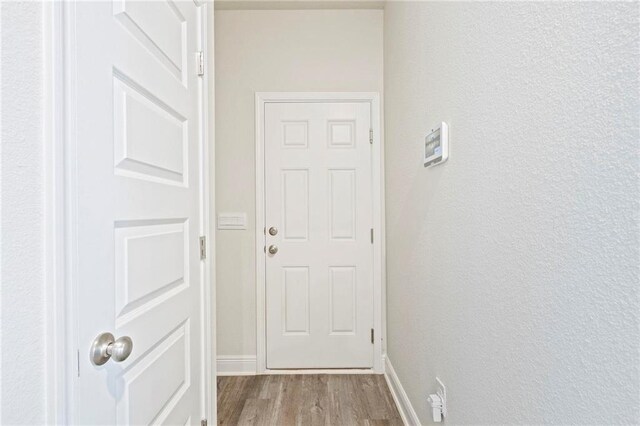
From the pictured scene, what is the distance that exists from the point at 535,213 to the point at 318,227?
196cm

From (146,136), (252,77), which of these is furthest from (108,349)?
(252,77)

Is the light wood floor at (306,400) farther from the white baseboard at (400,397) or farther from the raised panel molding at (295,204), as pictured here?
the raised panel molding at (295,204)

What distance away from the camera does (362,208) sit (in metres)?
2.68

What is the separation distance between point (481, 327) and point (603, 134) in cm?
66

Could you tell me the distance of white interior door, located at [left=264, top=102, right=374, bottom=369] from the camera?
2.66 meters

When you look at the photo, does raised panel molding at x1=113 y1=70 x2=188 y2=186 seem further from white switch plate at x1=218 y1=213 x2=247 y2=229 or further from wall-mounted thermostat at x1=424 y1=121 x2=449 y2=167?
white switch plate at x1=218 y1=213 x2=247 y2=229

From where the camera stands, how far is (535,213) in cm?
78

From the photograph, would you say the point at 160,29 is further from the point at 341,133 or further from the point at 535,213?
the point at 341,133

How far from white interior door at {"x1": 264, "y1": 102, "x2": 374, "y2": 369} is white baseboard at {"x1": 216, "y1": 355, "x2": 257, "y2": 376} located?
0.18 meters

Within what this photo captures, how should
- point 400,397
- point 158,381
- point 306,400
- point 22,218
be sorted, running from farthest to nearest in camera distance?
1. point 306,400
2. point 400,397
3. point 158,381
4. point 22,218

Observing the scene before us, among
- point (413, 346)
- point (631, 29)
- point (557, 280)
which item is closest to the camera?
point (631, 29)

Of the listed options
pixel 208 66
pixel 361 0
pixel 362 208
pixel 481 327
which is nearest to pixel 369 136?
pixel 362 208

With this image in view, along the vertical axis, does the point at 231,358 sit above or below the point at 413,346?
below

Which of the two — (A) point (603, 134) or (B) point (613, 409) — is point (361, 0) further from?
(B) point (613, 409)
